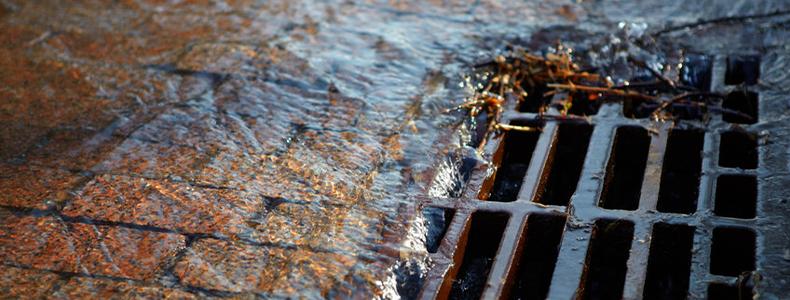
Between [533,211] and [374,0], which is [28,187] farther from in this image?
[374,0]

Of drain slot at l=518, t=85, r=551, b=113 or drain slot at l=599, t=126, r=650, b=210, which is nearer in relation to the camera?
drain slot at l=599, t=126, r=650, b=210

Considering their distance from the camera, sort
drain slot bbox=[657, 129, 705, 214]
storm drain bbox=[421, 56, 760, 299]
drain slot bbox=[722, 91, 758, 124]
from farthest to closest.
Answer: drain slot bbox=[722, 91, 758, 124] → drain slot bbox=[657, 129, 705, 214] → storm drain bbox=[421, 56, 760, 299]

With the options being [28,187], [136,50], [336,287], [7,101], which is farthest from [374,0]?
[336,287]

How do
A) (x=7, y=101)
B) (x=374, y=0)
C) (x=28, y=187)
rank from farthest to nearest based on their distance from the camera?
(x=374, y=0) → (x=7, y=101) → (x=28, y=187)

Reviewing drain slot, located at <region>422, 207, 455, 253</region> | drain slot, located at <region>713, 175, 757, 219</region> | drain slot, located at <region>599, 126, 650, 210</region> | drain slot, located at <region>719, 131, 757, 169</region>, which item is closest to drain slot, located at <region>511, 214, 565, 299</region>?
drain slot, located at <region>422, 207, 455, 253</region>

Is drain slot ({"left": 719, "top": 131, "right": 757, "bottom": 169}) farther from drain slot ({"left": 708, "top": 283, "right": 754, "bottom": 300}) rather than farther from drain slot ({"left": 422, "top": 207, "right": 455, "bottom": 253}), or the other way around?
drain slot ({"left": 422, "top": 207, "right": 455, "bottom": 253})

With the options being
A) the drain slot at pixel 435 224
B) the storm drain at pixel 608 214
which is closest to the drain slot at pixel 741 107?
the storm drain at pixel 608 214

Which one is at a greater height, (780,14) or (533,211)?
(780,14)
